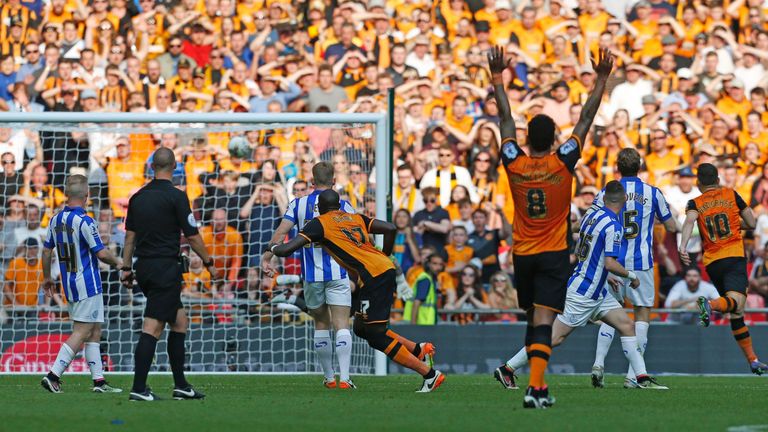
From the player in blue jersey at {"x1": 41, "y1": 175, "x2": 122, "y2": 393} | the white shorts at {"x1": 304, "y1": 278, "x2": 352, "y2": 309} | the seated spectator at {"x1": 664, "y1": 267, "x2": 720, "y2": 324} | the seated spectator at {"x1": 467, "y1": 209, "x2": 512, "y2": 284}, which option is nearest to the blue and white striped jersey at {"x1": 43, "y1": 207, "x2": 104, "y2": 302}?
the player in blue jersey at {"x1": 41, "y1": 175, "x2": 122, "y2": 393}

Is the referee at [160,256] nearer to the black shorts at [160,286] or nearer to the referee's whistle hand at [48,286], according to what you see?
the black shorts at [160,286]

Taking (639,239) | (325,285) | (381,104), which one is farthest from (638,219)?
(381,104)

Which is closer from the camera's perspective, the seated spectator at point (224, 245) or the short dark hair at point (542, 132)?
the short dark hair at point (542, 132)

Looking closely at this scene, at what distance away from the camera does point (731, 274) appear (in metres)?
14.0

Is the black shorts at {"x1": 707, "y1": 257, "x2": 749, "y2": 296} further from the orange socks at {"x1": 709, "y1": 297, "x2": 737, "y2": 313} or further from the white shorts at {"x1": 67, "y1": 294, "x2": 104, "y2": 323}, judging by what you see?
the white shorts at {"x1": 67, "y1": 294, "x2": 104, "y2": 323}

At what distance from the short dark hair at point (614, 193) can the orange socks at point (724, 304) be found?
2.19m

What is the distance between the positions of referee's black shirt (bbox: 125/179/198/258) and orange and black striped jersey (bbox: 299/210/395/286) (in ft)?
4.25

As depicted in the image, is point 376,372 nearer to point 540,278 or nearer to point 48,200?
point 48,200

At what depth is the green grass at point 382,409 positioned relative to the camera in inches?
322

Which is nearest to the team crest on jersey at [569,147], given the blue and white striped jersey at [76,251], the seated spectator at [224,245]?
the blue and white striped jersey at [76,251]

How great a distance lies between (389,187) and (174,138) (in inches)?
162

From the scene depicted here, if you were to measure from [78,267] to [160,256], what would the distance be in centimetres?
232

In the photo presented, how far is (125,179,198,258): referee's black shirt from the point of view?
10250 millimetres

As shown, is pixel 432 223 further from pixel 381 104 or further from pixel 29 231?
pixel 29 231
